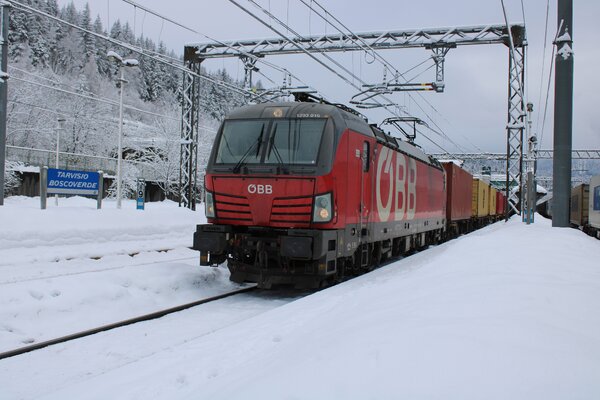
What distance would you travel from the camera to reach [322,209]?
910cm

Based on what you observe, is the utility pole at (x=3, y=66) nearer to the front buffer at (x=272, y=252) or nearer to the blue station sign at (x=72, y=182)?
the blue station sign at (x=72, y=182)

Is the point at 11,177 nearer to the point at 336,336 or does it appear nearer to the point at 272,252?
the point at 272,252

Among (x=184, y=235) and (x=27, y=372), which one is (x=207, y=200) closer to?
(x=27, y=372)

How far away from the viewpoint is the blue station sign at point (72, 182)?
17.9 metres

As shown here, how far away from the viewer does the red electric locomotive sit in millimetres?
9109

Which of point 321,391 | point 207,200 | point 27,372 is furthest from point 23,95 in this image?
point 321,391

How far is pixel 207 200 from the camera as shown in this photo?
10.0m

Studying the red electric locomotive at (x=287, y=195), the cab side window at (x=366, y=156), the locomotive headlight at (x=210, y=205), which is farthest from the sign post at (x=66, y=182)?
the cab side window at (x=366, y=156)

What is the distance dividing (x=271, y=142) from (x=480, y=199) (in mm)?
28266

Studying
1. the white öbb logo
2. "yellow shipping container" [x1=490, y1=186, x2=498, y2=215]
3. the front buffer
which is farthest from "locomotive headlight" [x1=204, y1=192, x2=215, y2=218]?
"yellow shipping container" [x1=490, y1=186, x2=498, y2=215]

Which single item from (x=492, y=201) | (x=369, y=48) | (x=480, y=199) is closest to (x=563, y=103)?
(x=369, y=48)

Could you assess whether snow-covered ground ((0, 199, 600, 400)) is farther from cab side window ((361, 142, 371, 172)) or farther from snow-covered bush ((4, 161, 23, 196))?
snow-covered bush ((4, 161, 23, 196))

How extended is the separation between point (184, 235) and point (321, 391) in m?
18.7

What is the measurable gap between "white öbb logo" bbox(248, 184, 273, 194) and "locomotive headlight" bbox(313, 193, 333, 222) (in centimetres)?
85
